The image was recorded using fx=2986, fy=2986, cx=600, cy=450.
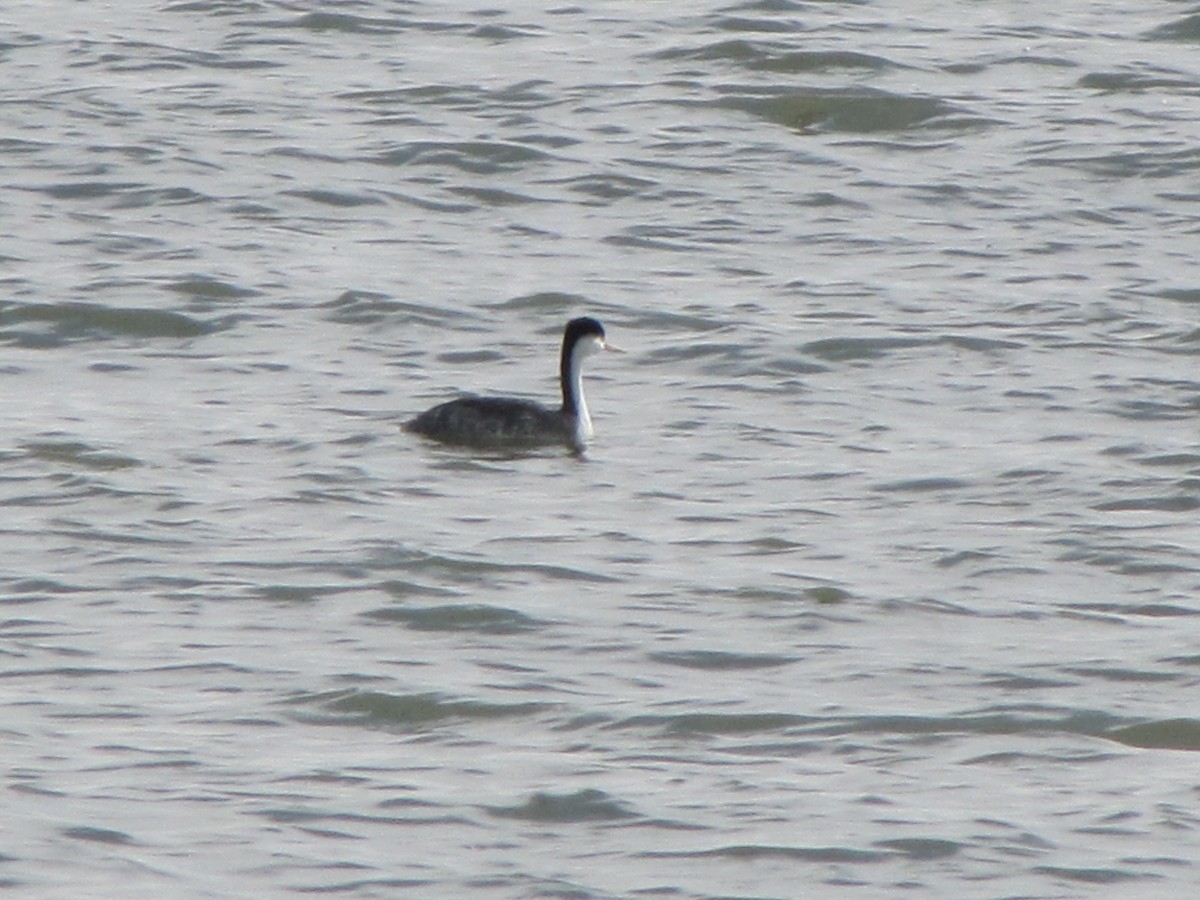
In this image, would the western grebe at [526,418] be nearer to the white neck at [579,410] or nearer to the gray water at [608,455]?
the white neck at [579,410]

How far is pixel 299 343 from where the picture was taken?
51.0 feet

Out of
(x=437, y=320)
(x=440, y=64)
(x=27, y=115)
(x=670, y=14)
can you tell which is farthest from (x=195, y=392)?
(x=670, y=14)

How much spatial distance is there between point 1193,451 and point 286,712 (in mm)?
5447

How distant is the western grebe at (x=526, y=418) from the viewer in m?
13.7

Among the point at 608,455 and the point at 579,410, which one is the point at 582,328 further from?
the point at 608,455

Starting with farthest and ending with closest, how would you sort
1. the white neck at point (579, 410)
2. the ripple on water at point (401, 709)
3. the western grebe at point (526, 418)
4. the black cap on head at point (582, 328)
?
the black cap on head at point (582, 328) < the white neck at point (579, 410) < the western grebe at point (526, 418) < the ripple on water at point (401, 709)

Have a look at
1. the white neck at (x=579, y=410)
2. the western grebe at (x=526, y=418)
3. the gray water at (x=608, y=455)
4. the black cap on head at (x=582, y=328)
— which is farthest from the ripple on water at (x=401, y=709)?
the black cap on head at (x=582, y=328)

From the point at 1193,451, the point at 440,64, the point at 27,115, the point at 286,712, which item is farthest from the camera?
the point at 440,64

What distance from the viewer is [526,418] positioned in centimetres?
1405

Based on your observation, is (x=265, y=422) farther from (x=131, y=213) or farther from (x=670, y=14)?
(x=670, y=14)

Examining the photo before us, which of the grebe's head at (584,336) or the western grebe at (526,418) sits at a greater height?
the grebe's head at (584,336)

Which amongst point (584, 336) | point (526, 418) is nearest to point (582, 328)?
point (584, 336)

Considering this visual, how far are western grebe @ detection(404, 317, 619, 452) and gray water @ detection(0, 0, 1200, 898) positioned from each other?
0.40 feet

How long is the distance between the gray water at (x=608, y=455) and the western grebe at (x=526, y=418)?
0.40 feet
